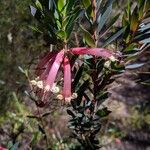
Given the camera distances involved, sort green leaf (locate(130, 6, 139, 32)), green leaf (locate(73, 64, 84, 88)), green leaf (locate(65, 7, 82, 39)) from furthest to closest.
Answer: green leaf (locate(73, 64, 84, 88)) < green leaf (locate(130, 6, 139, 32)) < green leaf (locate(65, 7, 82, 39))

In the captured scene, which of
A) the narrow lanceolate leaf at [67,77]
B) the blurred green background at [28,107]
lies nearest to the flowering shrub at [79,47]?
the narrow lanceolate leaf at [67,77]

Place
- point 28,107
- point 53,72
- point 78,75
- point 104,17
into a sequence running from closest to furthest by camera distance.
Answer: point 53,72 → point 104,17 → point 78,75 → point 28,107

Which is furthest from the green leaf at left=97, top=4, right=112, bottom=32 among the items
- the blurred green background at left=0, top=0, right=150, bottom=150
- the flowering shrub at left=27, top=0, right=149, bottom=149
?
the blurred green background at left=0, top=0, right=150, bottom=150

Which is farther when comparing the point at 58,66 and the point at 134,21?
the point at 134,21

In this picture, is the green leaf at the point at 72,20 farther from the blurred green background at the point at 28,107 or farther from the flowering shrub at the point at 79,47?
the blurred green background at the point at 28,107

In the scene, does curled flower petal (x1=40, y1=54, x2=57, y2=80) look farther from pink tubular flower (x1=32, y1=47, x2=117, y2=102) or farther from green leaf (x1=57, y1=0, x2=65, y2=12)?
green leaf (x1=57, y1=0, x2=65, y2=12)

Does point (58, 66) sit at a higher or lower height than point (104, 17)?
lower

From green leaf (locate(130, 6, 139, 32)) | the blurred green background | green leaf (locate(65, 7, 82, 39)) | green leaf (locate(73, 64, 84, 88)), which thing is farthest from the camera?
the blurred green background

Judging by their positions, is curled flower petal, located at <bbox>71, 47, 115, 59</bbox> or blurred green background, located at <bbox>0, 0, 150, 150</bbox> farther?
blurred green background, located at <bbox>0, 0, 150, 150</bbox>

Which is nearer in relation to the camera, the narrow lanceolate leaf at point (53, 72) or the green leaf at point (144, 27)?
the narrow lanceolate leaf at point (53, 72)

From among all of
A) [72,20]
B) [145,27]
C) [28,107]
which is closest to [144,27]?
[145,27]

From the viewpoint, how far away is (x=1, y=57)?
12.9ft

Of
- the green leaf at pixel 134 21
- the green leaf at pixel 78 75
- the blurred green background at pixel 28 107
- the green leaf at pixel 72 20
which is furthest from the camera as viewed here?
the blurred green background at pixel 28 107

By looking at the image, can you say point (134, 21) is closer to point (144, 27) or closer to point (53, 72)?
point (144, 27)
